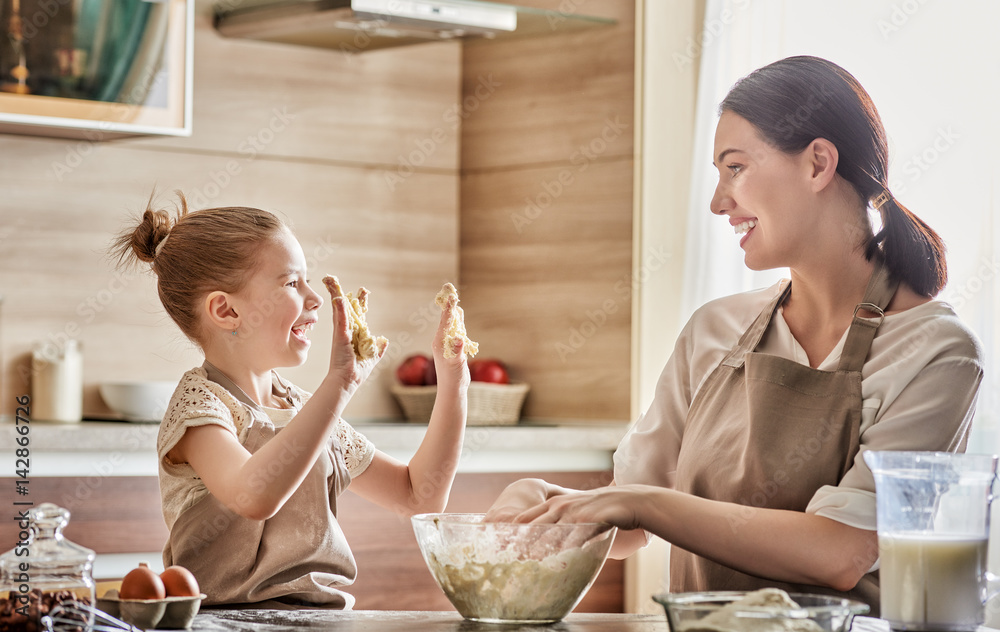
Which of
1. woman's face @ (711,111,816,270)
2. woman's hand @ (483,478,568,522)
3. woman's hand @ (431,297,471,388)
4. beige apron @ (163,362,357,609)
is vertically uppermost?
woman's face @ (711,111,816,270)

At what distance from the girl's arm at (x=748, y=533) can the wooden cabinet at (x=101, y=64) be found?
1.81m

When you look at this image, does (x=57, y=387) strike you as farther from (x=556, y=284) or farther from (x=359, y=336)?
(x=359, y=336)

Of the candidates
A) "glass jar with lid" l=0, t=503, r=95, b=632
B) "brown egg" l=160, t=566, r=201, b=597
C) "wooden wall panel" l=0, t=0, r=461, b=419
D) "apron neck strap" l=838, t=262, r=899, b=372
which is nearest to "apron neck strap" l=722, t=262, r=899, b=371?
"apron neck strap" l=838, t=262, r=899, b=372

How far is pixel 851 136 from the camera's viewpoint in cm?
157

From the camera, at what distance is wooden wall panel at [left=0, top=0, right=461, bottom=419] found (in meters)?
3.06

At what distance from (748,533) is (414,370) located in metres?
2.08

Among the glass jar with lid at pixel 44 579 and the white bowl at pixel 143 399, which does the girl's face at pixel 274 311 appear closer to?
the glass jar with lid at pixel 44 579

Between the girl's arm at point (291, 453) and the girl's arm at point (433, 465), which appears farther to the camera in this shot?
the girl's arm at point (433, 465)

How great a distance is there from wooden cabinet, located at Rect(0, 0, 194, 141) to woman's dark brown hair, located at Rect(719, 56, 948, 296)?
1629 millimetres

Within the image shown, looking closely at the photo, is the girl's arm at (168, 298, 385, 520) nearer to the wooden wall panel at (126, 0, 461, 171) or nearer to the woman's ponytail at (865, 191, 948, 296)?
the woman's ponytail at (865, 191, 948, 296)

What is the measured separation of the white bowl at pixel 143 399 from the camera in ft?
9.20

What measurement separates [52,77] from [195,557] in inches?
63.6

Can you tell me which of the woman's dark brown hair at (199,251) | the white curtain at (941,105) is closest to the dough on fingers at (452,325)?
the woman's dark brown hair at (199,251)

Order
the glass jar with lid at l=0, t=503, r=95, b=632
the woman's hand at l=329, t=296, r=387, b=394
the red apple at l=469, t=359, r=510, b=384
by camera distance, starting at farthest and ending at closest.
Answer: the red apple at l=469, t=359, r=510, b=384 → the woman's hand at l=329, t=296, r=387, b=394 → the glass jar with lid at l=0, t=503, r=95, b=632
